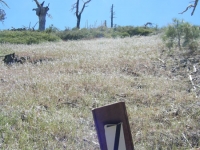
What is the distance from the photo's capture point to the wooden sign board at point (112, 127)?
1.78 metres

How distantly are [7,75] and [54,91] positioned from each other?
77.7 inches

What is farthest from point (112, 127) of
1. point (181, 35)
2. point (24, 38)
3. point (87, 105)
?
point (24, 38)

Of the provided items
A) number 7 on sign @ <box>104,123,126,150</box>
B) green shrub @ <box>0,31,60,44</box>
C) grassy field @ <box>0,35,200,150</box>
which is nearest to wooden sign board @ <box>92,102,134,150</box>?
number 7 on sign @ <box>104,123,126,150</box>

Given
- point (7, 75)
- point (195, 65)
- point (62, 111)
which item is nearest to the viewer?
point (62, 111)

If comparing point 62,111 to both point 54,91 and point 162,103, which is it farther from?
point 162,103

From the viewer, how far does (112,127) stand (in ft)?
5.87

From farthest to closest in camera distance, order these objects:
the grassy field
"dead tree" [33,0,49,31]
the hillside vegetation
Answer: "dead tree" [33,0,49,31]
the hillside vegetation
the grassy field

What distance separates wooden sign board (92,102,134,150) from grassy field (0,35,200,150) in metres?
1.47

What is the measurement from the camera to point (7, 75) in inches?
260

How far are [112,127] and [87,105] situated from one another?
2.86 m

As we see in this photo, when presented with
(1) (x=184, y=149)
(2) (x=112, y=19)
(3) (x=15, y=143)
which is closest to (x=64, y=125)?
(3) (x=15, y=143)

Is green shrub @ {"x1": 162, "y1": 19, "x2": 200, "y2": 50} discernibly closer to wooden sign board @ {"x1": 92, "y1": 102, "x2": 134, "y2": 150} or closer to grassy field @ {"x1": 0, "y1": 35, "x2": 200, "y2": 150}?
grassy field @ {"x1": 0, "y1": 35, "x2": 200, "y2": 150}

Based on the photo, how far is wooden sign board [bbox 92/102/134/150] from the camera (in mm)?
1775

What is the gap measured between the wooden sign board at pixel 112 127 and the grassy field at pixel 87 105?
1471 mm
